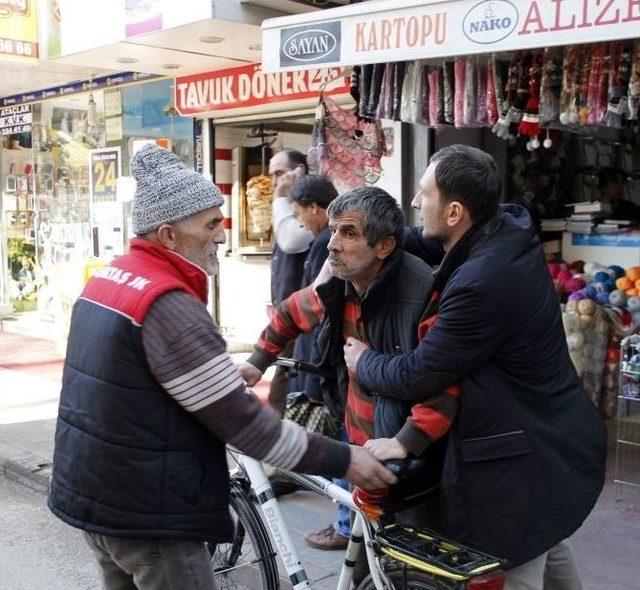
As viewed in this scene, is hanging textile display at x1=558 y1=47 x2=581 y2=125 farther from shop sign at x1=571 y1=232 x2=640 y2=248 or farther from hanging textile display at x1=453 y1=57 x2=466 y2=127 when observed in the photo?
shop sign at x1=571 y1=232 x2=640 y2=248

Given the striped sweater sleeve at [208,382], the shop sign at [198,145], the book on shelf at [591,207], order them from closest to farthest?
the striped sweater sleeve at [208,382]
the book on shelf at [591,207]
the shop sign at [198,145]

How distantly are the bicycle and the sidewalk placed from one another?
68 cm

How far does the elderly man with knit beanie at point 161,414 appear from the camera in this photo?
204 centimetres

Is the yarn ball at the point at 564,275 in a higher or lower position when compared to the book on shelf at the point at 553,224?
lower

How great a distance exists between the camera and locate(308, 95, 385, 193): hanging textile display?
21.7ft

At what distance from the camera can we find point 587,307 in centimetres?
559

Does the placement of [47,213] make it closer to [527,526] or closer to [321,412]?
[321,412]

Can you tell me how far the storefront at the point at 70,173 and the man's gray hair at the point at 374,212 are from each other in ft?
21.7

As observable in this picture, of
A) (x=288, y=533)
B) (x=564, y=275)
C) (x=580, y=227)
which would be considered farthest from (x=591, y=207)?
(x=288, y=533)

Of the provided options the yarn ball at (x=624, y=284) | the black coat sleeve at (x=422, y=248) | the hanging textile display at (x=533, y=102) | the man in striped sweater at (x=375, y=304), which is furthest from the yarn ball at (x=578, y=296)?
the man in striped sweater at (x=375, y=304)

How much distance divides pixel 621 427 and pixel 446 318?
3186 mm

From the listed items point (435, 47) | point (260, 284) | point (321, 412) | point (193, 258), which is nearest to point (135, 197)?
point (193, 258)

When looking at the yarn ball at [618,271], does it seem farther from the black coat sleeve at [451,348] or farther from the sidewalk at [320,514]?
the black coat sleeve at [451,348]

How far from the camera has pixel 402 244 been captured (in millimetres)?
2785
